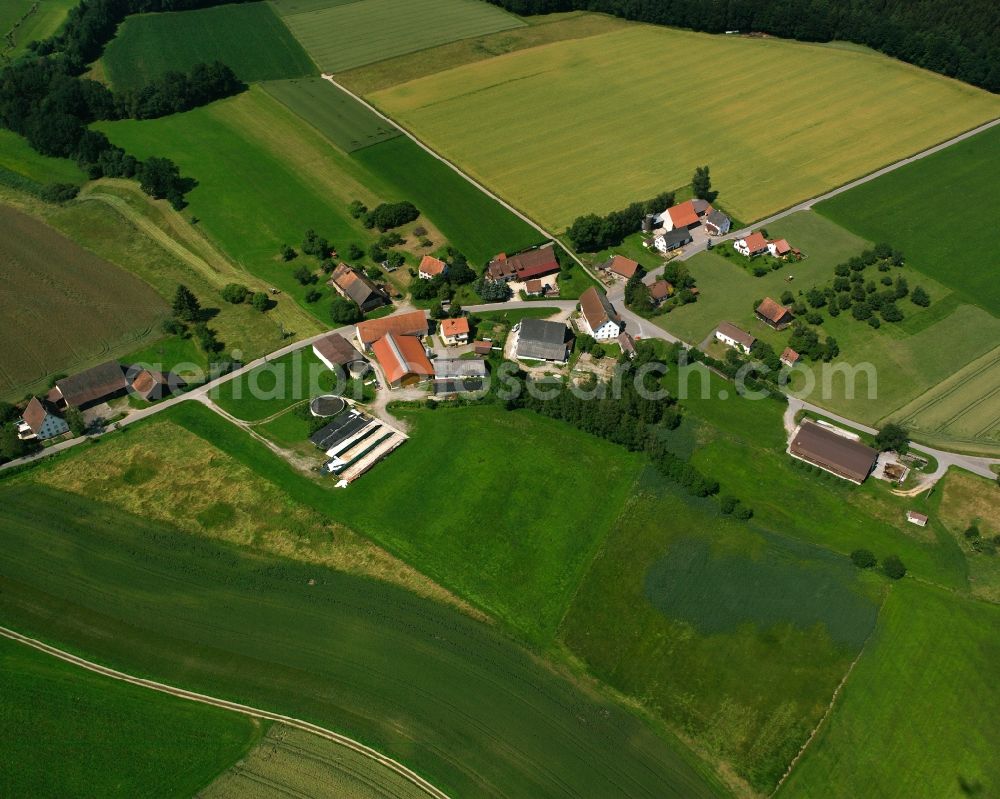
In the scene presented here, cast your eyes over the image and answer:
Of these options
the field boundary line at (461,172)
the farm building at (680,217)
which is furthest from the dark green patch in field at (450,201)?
the farm building at (680,217)

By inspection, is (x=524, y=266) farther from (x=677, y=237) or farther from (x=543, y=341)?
(x=677, y=237)

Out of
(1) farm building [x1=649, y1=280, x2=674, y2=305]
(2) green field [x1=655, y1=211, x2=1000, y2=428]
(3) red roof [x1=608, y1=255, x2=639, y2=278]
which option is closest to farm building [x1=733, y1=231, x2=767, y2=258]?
(2) green field [x1=655, y1=211, x2=1000, y2=428]

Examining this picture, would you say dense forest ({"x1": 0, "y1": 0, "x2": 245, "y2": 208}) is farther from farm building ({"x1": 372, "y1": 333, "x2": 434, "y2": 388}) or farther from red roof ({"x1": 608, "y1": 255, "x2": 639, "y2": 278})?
red roof ({"x1": 608, "y1": 255, "x2": 639, "y2": 278})

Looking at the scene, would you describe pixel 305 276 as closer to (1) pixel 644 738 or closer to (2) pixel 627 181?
(2) pixel 627 181

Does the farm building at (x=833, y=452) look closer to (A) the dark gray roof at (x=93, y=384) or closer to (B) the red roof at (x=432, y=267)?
(B) the red roof at (x=432, y=267)

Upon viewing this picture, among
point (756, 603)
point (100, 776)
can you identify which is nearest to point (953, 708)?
point (756, 603)

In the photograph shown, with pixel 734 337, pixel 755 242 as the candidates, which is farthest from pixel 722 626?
pixel 755 242
